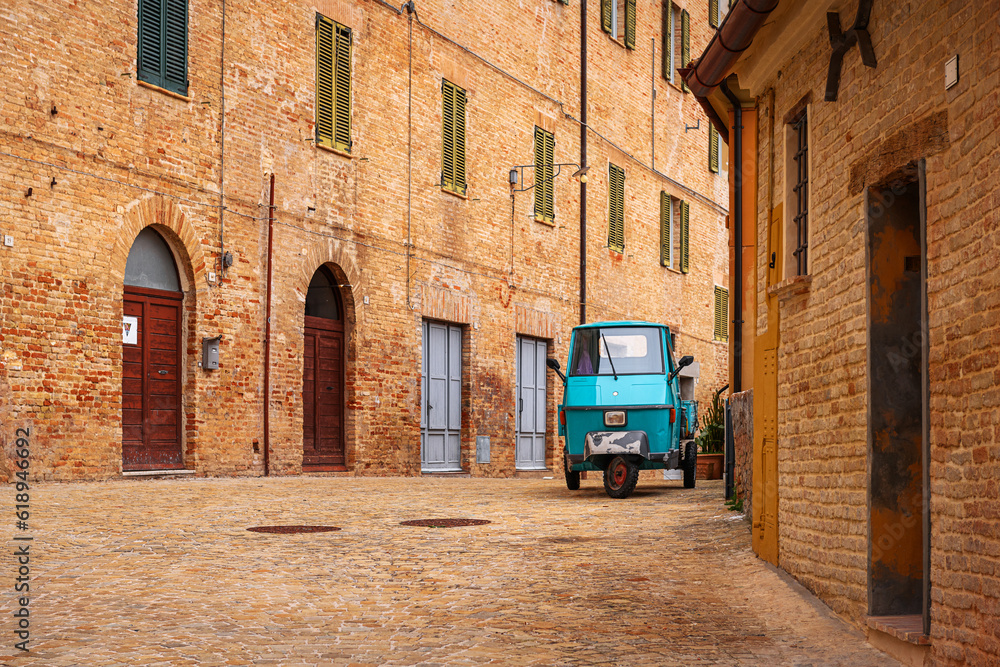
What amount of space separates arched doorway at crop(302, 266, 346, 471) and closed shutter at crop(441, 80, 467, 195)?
11.0 ft

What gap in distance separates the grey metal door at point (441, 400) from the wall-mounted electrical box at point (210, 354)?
5014mm

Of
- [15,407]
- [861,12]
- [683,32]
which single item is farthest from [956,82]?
[683,32]

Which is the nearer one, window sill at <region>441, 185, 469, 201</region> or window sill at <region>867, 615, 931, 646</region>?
window sill at <region>867, 615, 931, 646</region>

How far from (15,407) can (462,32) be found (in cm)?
1104

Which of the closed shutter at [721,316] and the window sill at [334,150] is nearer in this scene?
the window sill at [334,150]

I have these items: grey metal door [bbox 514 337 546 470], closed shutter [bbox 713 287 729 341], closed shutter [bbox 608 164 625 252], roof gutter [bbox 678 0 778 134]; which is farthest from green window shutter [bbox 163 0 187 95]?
closed shutter [bbox 713 287 729 341]

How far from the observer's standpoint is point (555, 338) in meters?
23.9

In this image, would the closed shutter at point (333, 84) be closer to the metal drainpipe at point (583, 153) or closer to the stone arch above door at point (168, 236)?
the stone arch above door at point (168, 236)

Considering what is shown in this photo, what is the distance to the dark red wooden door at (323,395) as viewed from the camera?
1730cm

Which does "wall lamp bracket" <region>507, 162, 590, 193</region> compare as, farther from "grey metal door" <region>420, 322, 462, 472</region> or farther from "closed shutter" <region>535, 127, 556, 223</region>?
"grey metal door" <region>420, 322, 462, 472</region>

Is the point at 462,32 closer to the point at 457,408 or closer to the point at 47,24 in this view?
the point at 457,408

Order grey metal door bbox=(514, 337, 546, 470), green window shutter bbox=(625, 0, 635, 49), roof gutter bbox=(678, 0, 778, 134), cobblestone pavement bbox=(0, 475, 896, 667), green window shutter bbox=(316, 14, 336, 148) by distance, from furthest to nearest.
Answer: green window shutter bbox=(625, 0, 635, 49)
grey metal door bbox=(514, 337, 546, 470)
green window shutter bbox=(316, 14, 336, 148)
roof gutter bbox=(678, 0, 778, 134)
cobblestone pavement bbox=(0, 475, 896, 667)

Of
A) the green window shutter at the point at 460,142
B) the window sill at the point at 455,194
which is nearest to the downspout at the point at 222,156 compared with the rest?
the window sill at the point at 455,194

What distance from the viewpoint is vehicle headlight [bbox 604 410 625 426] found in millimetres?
13538
